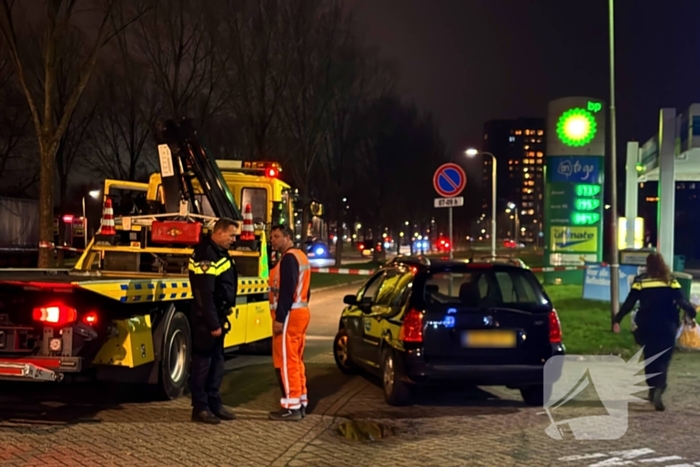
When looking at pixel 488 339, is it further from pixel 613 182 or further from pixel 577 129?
pixel 577 129

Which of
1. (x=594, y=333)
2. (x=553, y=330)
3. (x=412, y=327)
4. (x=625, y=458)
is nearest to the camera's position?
(x=625, y=458)

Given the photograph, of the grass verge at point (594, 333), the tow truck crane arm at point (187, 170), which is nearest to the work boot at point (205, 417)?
the tow truck crane arm at point (187, 170)

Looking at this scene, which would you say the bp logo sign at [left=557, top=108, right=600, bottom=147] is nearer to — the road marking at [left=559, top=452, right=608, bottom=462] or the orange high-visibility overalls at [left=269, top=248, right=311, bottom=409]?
the orange high-visibility overalls at [left=269, top=248, right=311, bottom=409]

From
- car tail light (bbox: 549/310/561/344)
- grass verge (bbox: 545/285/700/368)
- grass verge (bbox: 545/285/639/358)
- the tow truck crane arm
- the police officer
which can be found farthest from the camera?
grass verge (bbox: 545/285/639/358)

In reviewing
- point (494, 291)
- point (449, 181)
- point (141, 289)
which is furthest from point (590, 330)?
point (141, 289)

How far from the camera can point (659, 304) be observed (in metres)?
8.36

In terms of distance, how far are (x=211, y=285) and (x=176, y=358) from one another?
1.75 metres

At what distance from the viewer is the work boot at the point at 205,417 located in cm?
733

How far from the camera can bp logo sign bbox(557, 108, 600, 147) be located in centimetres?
2575

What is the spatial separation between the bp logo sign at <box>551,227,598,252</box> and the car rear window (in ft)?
58.2

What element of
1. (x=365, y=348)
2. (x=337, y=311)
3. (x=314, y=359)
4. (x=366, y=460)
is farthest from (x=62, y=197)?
A: (x=366, y=460)

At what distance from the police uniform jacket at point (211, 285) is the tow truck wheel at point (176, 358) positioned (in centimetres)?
113

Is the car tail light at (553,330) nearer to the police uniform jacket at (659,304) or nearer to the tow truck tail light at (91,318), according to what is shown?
the police uniform jacket at (659,304)

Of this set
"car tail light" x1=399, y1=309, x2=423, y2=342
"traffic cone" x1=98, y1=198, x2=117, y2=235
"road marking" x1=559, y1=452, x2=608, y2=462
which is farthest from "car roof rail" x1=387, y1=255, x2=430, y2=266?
"traffic cone" x1=98, y1=198, x2=117, y2=235
